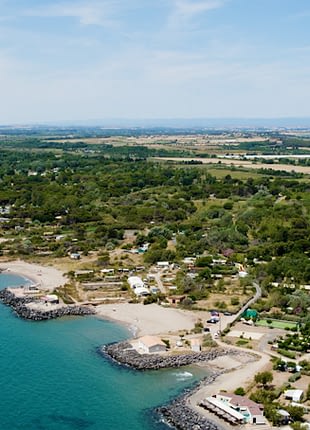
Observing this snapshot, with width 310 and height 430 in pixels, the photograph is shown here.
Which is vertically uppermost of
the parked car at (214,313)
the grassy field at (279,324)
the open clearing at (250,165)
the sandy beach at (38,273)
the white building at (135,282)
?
the open clearing at (250,165)

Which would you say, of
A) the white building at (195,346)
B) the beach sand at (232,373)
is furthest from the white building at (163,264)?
the beach sand at (232,373)

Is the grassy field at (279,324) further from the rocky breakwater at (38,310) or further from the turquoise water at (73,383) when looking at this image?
the rocky breakwater at (38,310)

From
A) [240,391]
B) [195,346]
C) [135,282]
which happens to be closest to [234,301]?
[135,282]

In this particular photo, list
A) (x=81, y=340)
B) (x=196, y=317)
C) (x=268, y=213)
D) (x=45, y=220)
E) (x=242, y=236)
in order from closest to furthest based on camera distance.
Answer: (x=81, y=340) → (x=196, y=317) → (x=242, y=236) → (x=268, y=213) → (x=45, y=220)

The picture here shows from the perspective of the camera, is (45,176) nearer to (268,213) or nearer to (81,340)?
(268,213)

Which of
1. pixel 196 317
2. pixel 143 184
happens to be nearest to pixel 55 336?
pixel 196 317
